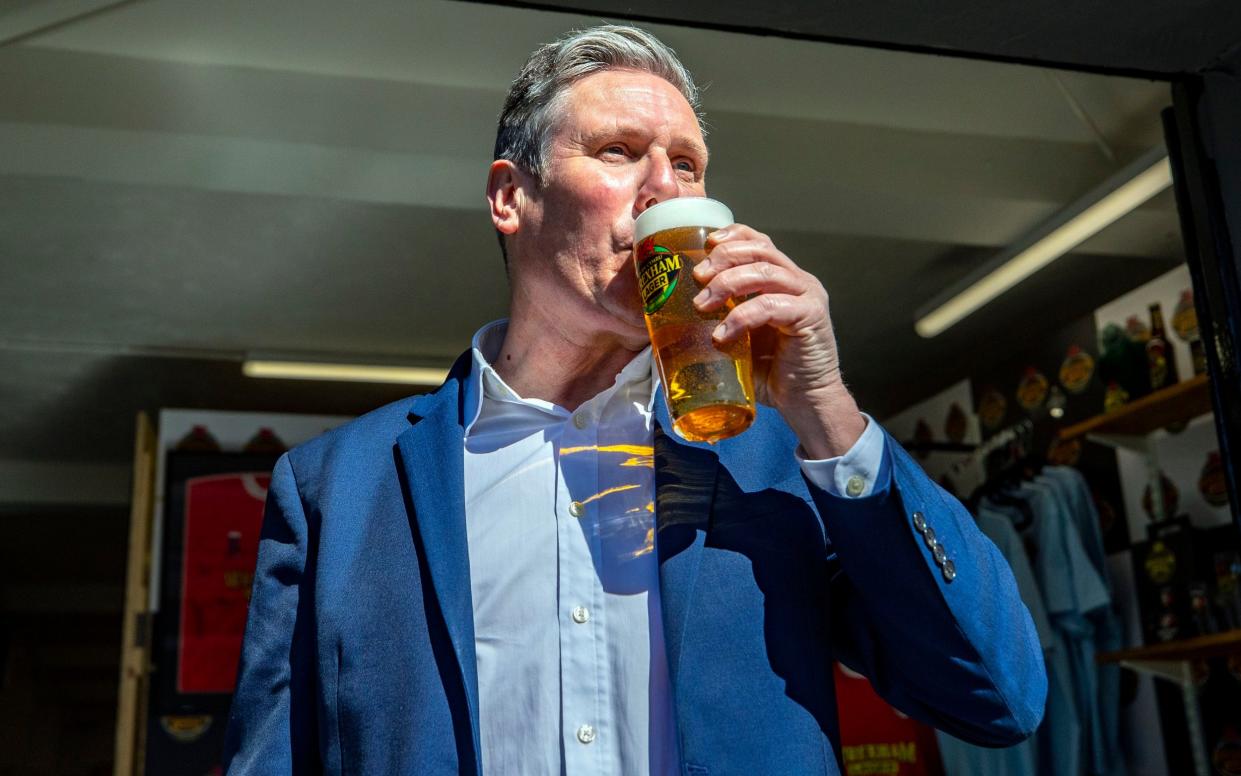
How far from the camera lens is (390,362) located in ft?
21.5

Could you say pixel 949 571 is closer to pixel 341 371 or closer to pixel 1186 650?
pixel 1186 650

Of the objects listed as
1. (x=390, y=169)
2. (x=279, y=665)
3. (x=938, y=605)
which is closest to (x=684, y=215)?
(x=938, y=605)

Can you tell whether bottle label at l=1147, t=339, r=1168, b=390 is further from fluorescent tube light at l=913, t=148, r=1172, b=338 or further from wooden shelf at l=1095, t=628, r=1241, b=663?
wooden shelf at l=1095, t=628, r=1241, b=663

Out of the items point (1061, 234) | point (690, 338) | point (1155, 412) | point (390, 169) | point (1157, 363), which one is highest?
point (390, 169)

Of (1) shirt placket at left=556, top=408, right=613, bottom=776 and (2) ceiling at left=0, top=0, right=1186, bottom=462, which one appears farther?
(2) ceiling at left=0, top=0, right=1186, bottom=462

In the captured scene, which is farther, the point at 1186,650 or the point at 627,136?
the point at 1186,650

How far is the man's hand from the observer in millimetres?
1065

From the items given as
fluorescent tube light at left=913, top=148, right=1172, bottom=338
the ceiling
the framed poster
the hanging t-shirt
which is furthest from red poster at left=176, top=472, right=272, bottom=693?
the hanging t-shirt

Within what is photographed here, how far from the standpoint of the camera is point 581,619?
116cm

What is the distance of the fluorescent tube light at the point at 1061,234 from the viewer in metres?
4.33

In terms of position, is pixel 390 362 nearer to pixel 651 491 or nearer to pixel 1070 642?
pixel 1070 642

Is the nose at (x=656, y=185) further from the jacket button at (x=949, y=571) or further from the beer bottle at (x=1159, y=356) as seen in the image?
the beer bottle at (x=1159, y=356)

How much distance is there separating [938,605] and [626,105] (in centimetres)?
63

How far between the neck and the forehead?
0.22 meters
